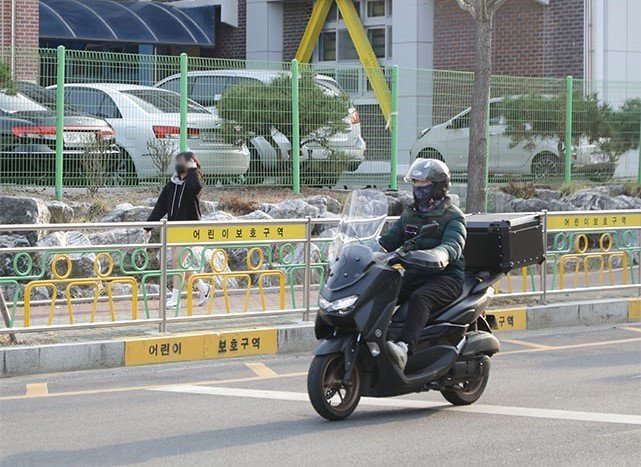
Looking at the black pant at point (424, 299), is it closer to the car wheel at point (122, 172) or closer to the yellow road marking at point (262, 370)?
the yellow road marking at point (262, 370)

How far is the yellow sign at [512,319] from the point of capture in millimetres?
12367

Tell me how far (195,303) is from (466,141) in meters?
8.69

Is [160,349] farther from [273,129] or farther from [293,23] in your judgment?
[293,23]

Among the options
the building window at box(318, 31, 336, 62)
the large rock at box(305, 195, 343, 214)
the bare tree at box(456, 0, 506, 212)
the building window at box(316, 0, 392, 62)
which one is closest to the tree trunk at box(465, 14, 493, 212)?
the bare tree at box(456, 0, 506, 212)

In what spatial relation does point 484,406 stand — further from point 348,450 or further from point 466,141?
point 466,141

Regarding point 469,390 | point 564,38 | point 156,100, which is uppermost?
point 564,38

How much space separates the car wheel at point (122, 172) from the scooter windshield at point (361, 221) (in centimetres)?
878

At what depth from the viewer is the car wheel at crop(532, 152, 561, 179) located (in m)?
20.1

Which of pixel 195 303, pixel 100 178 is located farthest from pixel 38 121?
pixel 195 303

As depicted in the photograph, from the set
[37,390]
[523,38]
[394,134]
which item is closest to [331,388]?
[37,390]

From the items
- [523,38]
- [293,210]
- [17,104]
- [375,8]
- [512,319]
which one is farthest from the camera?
[375,8]

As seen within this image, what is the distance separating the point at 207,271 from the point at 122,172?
4.93 m

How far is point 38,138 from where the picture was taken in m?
15.4

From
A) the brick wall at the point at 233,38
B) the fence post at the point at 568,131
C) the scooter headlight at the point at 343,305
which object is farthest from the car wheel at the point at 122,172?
the brick wall at the point at 233,38
